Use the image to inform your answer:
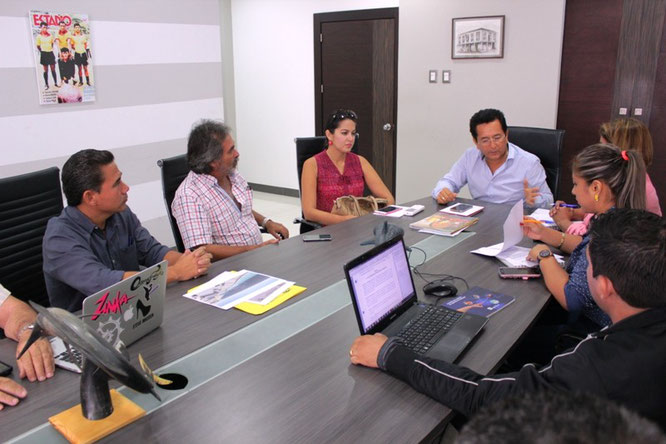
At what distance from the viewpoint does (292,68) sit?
252 inches

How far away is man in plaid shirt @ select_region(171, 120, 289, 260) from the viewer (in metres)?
2.66

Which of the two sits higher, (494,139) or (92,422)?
(494,139)

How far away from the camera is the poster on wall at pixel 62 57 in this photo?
3.48 metres

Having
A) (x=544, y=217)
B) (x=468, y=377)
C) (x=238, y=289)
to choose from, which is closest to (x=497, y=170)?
(x=544, y=217)

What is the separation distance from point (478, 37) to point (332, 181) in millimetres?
2204

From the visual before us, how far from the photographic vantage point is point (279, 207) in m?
6.38

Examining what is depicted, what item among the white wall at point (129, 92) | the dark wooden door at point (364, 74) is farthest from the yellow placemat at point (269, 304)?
the dark wooden door at point (364, 74)

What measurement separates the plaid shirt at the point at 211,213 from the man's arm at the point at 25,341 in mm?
922

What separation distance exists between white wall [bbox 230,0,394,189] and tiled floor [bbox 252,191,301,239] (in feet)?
0.58

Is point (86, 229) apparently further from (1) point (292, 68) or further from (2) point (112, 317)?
(1) point (292, 68)

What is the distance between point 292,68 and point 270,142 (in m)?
0.93

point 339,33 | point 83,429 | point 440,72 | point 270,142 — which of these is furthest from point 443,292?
point 270,142

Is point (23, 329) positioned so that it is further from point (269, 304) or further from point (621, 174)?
point (621, 174)

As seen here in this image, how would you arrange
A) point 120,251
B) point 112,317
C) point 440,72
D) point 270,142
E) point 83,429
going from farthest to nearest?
point 270,142
point 440,72
point 120,251
point 112,317
point 83,429
